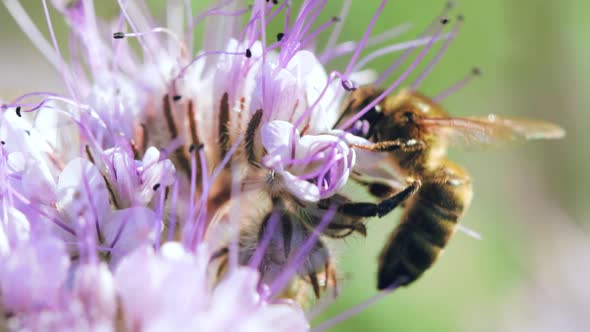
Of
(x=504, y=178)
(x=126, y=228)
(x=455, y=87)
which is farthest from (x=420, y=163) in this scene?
(x=504, y=178)

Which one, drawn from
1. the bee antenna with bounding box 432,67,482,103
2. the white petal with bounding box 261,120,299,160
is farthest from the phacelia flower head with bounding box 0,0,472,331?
the bee antenna with bounding box 432,67,482,103

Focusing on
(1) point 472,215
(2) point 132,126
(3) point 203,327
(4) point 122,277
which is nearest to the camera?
(3) point 203,327

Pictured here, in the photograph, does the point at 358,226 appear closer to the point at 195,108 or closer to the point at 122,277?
the point at 195,108

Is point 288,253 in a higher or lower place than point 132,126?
lower

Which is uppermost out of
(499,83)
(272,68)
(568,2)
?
(272,68)

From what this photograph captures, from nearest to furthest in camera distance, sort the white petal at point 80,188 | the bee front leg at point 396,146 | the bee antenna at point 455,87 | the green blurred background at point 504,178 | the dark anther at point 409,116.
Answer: the white petal at point 80,188, the bee front leg at point 396,146, the dark anther at point 409,116, the bee antenna at point 455,87, the green blurred background at point 504,178

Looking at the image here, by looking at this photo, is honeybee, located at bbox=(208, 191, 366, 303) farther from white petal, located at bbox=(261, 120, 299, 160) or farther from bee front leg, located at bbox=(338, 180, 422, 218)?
white petal, located at bbox=(261, 120, 299, 160)

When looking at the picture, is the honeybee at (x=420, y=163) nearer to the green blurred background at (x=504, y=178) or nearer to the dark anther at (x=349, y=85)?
the dark anther at (x=349, y=85)

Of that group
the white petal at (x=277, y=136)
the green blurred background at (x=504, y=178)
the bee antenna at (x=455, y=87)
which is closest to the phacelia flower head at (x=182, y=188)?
the white petal at (x=277, y=136)

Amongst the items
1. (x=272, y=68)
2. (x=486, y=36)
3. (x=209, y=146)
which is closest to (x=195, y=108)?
(x=209, y=146)
